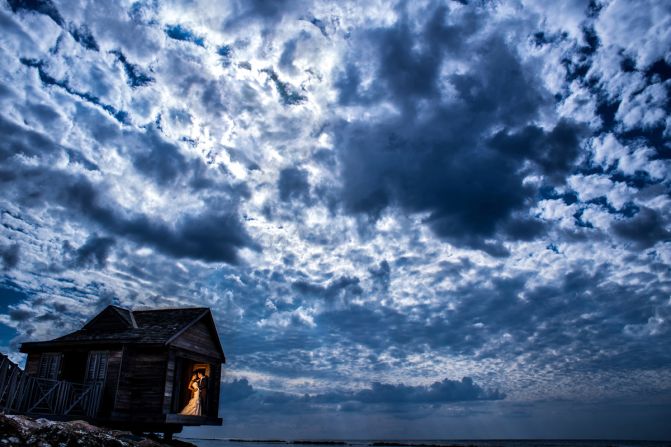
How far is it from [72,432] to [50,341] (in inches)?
704

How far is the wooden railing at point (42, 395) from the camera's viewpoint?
54.0 feet

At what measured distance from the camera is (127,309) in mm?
28078

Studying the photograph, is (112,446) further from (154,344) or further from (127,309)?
(127,309)

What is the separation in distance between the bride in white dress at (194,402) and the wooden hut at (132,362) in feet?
1.29

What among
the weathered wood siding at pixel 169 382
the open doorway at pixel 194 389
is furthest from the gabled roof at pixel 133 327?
the open doorway at pixel 194 389

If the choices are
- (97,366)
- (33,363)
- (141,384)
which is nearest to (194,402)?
(141,384)

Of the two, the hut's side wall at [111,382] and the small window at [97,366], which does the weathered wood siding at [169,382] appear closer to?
the hut's side wall at [111,382]

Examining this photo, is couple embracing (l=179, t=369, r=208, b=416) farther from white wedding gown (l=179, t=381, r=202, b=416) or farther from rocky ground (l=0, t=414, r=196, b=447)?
rocky ground (l=0, t=414, r=196, b=447)

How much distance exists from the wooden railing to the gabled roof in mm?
2601

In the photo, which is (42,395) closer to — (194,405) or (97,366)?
(97,366)

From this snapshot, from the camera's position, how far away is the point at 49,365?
25156 mm

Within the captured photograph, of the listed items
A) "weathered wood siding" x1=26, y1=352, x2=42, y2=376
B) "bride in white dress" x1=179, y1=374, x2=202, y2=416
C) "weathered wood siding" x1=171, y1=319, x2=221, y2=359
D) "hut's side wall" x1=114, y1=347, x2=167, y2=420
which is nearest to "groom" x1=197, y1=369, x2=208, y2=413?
"bride in white dress" x1=179, y1=374, x2=202, y2=416

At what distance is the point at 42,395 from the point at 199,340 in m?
8.91

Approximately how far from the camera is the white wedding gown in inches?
1078
